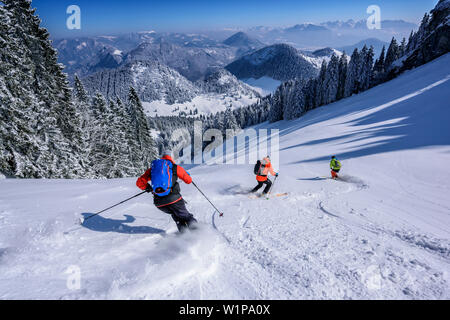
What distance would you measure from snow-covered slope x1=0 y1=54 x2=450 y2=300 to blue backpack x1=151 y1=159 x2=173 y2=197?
1.09 meters

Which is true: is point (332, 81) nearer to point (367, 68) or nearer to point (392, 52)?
point (367, 68)

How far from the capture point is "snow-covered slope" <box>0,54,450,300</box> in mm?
3223

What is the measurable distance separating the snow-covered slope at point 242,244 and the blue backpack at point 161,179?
1.09 meters

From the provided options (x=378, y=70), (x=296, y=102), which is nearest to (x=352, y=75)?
(x=378, y=70)

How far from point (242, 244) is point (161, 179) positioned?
2.31 metres

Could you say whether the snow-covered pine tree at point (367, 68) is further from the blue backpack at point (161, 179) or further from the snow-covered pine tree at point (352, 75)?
the blue backpack at point (161, 179)

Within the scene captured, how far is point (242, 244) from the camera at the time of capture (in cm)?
456

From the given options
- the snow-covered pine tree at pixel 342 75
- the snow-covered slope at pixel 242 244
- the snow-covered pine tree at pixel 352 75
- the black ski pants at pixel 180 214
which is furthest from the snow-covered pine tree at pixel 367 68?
the black ski pants at pixel 180 214

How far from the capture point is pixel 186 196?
25.7 ft

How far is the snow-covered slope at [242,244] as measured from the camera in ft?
10.6

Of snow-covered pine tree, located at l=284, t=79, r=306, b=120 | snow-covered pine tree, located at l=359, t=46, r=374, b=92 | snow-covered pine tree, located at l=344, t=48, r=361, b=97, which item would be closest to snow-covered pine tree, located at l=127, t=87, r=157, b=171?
snow-covered pine tree, located at l=284, t=79, r=306, b=120
